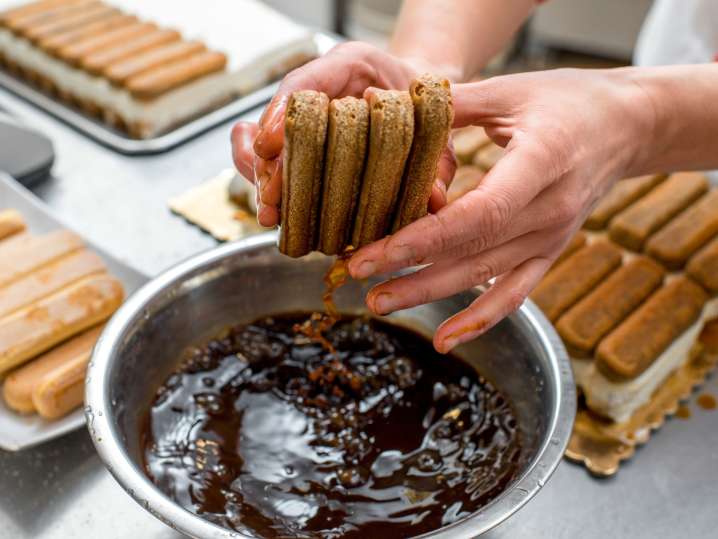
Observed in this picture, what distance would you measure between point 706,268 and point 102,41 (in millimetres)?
1615

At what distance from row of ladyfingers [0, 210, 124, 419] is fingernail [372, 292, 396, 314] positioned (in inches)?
22.8

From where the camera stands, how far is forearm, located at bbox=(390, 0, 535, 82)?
1.54 meters

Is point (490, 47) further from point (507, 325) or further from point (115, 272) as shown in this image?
point (115, 272)

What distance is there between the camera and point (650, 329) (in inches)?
57.3

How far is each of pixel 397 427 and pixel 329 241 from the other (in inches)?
14.0

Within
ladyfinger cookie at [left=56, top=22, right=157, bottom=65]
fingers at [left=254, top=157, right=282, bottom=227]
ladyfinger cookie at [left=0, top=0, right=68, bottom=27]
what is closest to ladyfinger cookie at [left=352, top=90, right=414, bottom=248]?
fingers at [left=254, top=157, right=282, bottom=227]

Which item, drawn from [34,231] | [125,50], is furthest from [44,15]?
[34,231]

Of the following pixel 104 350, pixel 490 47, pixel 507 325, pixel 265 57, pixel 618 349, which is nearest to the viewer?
pixel 104 350

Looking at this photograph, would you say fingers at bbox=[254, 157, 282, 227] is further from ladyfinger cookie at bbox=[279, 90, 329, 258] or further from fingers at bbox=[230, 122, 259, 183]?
fingers at bbox=[230, 122, 259, 183]

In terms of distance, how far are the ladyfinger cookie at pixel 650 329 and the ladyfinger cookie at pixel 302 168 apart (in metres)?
0.63

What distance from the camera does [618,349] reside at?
A: 1409 millimetres

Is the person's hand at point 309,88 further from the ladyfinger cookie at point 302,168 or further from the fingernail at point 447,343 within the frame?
the fingernail at point 447,343

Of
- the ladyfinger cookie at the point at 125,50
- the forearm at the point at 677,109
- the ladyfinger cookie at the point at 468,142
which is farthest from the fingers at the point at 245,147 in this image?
the ladyfinger cookie at the point at 125,50

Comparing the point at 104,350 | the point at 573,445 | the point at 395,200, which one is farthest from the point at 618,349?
the point at 104,350
